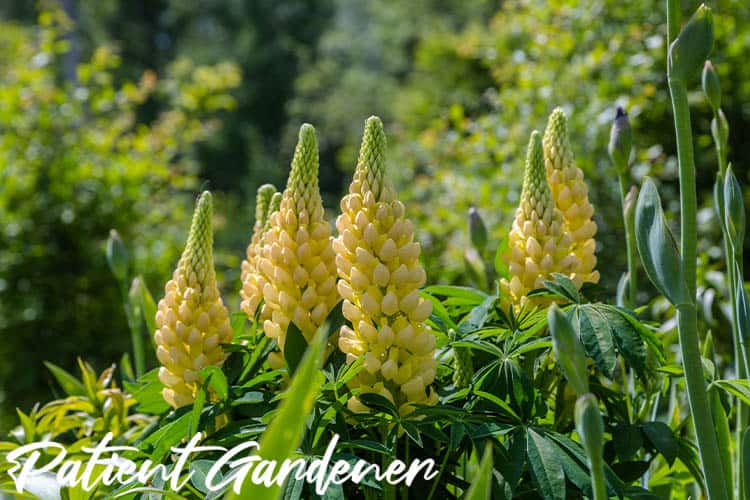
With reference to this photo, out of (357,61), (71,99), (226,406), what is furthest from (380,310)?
(357,61)

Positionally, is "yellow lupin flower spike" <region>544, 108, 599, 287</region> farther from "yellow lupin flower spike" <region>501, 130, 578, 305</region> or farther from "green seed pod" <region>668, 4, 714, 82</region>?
"green seed pod" <region>668, 4, 714, 82</region>

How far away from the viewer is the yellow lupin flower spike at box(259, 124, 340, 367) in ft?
2.60

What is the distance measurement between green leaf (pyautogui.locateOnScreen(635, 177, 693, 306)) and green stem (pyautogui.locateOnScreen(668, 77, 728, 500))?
21mm

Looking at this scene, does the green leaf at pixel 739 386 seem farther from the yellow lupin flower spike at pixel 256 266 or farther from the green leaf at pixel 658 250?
the yellow lupin flower spike at pixel 256 266

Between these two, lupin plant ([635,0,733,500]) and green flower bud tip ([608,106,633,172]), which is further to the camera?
green flower bud tip ([608,106,633,172])

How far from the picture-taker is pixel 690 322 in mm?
635

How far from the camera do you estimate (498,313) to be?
854mm

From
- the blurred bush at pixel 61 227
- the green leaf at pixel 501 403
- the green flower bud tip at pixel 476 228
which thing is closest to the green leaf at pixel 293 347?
the green leaf at pixel 501 403

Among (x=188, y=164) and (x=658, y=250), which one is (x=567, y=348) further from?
(x=188, y=164)

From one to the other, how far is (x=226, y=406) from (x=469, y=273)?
0.56m

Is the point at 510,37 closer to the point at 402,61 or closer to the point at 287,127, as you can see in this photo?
the point at 402,61

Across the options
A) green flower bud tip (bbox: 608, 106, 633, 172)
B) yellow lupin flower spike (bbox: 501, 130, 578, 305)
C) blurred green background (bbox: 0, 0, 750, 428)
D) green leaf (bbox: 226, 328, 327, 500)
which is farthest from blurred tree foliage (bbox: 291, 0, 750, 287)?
green leaf (bbox: 226, 328, 327, 500)

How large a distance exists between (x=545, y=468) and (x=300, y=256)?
1.01 feet

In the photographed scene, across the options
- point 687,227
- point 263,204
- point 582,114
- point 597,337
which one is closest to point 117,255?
point 263,204
